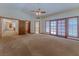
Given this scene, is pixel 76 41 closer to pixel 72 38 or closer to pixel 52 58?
pixel 72 38

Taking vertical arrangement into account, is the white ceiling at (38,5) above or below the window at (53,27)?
above

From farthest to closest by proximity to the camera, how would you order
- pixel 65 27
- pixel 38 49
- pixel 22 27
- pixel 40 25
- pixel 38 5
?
1. pixel 22 27
2. pixel 40 25
3. pixel 65 27
4. pixel 38 5
5. pixel 38 49

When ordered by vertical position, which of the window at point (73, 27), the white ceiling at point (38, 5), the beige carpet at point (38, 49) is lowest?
the beige carpet at point (38, 49)

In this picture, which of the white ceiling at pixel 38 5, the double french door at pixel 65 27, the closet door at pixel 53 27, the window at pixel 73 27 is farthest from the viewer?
the closet door at pixel 53 27

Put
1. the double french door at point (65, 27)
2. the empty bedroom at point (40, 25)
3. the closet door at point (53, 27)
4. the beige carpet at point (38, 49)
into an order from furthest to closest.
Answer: the closet door at point (53, 27) → the double french door at point (65, 27) → the empty bedroom at point (40, 25) → the beige carpet at point (38, 49)

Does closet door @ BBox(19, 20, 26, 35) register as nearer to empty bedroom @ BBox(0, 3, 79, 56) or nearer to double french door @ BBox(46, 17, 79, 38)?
empty bedroom @ BBox(0, 3, 79, 56)

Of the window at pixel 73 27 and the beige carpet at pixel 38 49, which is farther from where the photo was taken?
the window at pixel 73 27

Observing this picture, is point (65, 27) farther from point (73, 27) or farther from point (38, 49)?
point (38, 49)

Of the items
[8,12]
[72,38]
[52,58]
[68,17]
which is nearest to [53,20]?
[68,17]

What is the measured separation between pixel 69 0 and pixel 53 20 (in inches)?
199

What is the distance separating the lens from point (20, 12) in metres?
5.30

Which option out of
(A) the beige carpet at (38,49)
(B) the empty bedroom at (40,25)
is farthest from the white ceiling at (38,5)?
(A) the beige carpet at (38,49)

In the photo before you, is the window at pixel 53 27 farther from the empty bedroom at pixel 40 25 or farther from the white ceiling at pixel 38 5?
the white ceiling at pixel 38 5

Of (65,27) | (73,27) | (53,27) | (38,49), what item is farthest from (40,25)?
(38,49)
